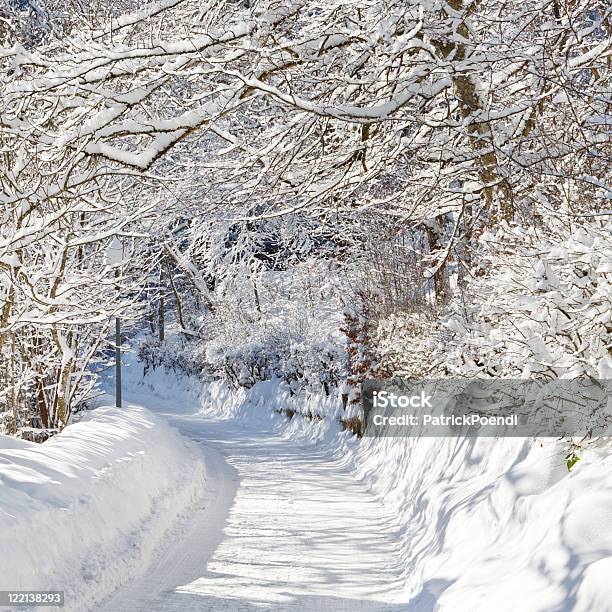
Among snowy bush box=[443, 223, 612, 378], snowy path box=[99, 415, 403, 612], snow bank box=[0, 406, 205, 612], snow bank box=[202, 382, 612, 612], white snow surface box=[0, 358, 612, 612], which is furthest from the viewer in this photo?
snowy path box=[99, 415, 403, 612]

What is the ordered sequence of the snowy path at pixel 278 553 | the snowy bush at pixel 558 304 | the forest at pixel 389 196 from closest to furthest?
the snowy bush at pixel 558 304, the forest at pixel 389 196, the snowy path at pixel 278 553

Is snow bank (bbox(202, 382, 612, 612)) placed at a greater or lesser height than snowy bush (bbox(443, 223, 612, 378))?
lesser

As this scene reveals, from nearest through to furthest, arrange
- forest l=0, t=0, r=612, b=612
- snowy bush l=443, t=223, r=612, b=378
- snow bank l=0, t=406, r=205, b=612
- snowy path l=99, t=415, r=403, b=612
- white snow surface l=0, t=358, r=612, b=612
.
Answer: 1. white snow surface l=0, t=358, r=612, b=612
2. snowy bush l=443, t=223, r=612, b=378
3. forest l=0, t=0, r=612, b=612
4. snow bank l=0, t=406, r=205, b=612
5. snowy path l=99, t=415, r=403, b=612

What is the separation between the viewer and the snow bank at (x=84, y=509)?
5.73 m

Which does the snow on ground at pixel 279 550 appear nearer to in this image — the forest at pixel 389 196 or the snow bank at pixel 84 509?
the forest at pixel 389 196

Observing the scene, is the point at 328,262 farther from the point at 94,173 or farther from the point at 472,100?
the point at 94,173

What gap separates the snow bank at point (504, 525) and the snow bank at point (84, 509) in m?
2.58

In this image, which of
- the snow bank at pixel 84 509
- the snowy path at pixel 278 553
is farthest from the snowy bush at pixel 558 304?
the snow bank at pixel 84 509

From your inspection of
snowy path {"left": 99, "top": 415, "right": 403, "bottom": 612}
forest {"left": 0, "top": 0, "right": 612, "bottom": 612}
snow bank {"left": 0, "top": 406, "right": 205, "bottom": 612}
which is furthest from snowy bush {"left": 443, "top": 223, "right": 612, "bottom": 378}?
snow bank {"left": 0, "top": 406, "right": 205, "bottom": 612}

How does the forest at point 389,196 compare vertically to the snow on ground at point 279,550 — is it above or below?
above

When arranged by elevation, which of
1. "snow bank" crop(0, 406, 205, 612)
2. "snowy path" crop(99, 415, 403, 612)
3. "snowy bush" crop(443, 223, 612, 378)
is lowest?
"snowy path" crop(99, 415, 403, 612)

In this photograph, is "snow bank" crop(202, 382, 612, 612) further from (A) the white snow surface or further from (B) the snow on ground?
(B) the snow on ground

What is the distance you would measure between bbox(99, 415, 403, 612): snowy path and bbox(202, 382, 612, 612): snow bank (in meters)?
0.40

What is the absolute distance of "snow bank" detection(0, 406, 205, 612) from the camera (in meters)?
5.73
